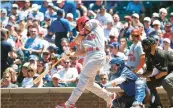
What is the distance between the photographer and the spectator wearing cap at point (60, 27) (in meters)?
20.2

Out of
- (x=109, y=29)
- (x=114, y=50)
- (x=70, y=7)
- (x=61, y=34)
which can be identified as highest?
(x=70, y=7)

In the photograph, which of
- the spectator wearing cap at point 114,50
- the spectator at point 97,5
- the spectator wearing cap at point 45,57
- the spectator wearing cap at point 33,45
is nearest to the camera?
the spectator wearing cap at point 114,50

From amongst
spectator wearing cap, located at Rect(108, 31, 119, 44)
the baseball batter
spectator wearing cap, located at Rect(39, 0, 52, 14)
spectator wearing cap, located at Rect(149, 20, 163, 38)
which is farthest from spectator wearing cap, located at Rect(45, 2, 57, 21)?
the baseball batter

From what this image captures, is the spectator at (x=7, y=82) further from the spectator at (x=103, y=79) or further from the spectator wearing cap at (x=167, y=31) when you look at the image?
the spectator wearing cap at (x=167, y=31)

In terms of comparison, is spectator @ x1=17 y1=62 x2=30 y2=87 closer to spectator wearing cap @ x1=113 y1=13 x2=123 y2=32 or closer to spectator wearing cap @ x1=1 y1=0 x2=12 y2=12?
spectator wearing cap @ x1=113 y1=13 x2=123 y2=32

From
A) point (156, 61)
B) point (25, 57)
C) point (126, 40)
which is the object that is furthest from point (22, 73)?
point (156, 61)

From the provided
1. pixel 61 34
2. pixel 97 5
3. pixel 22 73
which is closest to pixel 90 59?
pixel 22 73

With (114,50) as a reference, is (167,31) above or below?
above

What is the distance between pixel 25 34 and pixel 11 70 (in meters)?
3.60

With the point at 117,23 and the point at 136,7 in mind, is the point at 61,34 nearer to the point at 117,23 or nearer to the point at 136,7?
the point at 117,23

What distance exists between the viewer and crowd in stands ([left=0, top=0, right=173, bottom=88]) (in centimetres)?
1712

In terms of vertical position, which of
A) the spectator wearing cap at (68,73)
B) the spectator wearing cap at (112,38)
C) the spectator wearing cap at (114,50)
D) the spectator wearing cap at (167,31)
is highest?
the spectator wearing cap at (167,31)

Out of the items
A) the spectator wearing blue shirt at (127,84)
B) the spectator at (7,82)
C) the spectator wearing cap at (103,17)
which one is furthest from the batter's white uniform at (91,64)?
the spectator wearing cap at (103,17)

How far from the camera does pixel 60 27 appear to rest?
66.8 ft
